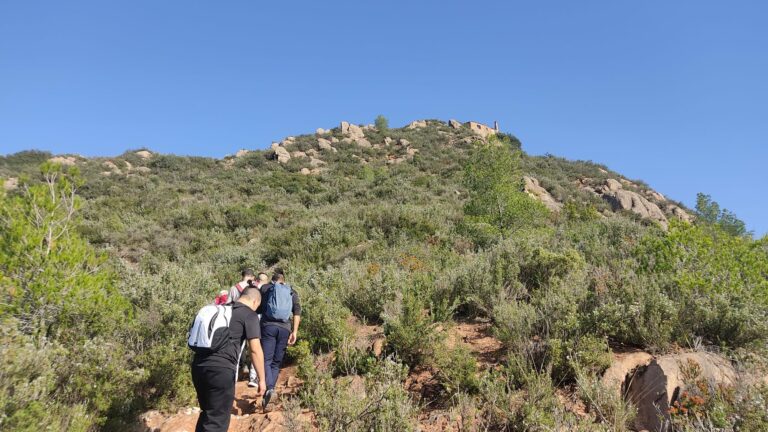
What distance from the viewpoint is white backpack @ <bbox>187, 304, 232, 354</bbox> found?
3.30 metres

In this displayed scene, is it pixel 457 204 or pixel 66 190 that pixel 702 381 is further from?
pixel 457 204

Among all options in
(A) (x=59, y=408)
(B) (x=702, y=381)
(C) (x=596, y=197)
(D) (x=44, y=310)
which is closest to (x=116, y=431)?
(A) (x=59, y=408)

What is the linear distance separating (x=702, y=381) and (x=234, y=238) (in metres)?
15.3

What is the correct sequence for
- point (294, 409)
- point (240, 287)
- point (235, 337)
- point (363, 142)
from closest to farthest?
1. point (294, 409)
2. point (235, 337)
3. point (240, 287)
4. point (363, 142)

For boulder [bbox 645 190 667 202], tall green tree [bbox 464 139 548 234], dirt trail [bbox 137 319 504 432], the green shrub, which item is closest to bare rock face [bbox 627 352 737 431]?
dirt trail [bbox 137 319 504 432]

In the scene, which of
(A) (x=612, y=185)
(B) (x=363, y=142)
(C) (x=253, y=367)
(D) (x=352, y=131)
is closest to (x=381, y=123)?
(D) (x=352, y=131)

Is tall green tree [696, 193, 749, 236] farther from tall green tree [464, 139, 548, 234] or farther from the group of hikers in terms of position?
the group of hikers

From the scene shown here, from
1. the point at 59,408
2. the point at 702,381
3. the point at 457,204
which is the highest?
the point at 457,204

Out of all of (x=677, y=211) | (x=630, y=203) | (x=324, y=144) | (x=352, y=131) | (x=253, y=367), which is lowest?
(x=253, y=367)

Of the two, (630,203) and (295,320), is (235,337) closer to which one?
(295,320)

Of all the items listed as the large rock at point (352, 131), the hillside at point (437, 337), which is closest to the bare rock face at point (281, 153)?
the large rock at point (352, 131)

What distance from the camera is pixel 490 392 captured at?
3436mm

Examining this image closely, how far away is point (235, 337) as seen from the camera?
11.8 ft

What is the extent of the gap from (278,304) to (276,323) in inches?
9.9
